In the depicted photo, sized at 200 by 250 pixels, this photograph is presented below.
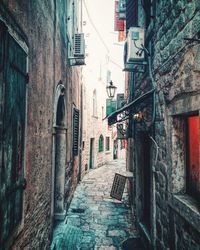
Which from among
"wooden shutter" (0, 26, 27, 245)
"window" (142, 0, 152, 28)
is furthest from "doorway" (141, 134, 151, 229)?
"wooden shutter" (0, 26, 27, 245)

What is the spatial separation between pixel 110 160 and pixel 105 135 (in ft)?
9.59

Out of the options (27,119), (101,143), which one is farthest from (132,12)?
(101,143)

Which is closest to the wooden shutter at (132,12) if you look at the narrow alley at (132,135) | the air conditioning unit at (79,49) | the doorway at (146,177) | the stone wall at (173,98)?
the narrow alley at (132,135)

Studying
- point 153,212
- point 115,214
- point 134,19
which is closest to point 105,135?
point 115,214

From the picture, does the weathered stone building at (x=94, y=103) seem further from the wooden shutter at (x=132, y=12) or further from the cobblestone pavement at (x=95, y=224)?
the wooden shutter at (x=132, y=12)

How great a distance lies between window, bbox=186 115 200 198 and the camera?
3.00 meters

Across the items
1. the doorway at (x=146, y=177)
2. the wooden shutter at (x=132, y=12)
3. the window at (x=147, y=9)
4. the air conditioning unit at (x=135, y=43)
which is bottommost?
the doorway at (x=146, y=177)

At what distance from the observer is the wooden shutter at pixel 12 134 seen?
2.21 metres

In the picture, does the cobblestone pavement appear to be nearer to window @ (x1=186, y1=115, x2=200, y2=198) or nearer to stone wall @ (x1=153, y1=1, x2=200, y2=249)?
stone wall @ (x1=153, y1=1, x2=200, y2=249)

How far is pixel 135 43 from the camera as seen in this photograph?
4.71m

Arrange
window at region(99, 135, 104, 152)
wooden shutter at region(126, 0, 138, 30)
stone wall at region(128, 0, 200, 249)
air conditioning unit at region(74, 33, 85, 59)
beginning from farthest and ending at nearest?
window at region(99, 135, 104, 152)
air conditioning unit at region(74, 33, 85, 59)
wooden shutter at region(126, 0, 138, 30)
stone wall at region(128, 0, 200, 249)

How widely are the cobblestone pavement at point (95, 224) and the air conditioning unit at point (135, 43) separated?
411 centimetres

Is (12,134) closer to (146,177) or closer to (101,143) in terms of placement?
(146,177)

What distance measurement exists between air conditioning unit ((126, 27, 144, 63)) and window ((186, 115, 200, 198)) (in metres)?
2.00
